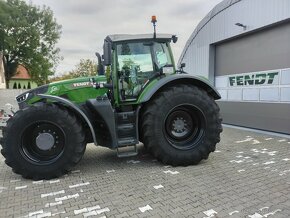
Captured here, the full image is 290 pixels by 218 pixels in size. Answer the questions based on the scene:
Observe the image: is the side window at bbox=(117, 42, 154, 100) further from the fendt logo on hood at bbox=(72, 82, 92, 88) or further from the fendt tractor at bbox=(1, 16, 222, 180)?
the fendt logo on hood at bbox=(72, 82, 92, 88)

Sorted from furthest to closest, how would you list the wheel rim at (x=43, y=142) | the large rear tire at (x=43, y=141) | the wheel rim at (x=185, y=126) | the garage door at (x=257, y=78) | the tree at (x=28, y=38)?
the tree at (x=28, y=38), the garage door at (x=257, y=78), the wheel rim at (x=185, y=126), the wheel rim at (x=43, y=142), the large rear tire at (x=43, y=141)

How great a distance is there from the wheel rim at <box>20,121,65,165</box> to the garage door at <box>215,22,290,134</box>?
6.47 m

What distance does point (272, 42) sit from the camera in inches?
331

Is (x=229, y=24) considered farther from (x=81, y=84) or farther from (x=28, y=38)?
(x=28, y=38)

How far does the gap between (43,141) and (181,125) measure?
2.55m

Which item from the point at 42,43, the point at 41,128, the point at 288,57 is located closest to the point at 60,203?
the point at 41,128

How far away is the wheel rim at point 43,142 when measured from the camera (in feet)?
14.9

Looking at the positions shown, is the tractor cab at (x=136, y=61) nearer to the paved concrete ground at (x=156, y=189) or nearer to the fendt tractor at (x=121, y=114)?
the fendt tractor at (x=121, y=114)

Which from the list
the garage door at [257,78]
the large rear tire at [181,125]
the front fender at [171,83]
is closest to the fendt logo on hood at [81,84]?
the front fender at [171,83]

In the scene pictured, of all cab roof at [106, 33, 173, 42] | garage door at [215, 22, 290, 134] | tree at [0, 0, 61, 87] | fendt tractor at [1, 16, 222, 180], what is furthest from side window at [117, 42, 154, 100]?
tree at [0, 0, 61, 87]

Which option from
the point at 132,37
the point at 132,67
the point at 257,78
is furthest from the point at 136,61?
the point at 257,78

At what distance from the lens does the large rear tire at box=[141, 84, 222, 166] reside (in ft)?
16.1

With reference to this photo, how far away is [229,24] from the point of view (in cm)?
1012

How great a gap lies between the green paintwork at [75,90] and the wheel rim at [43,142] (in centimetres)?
66
